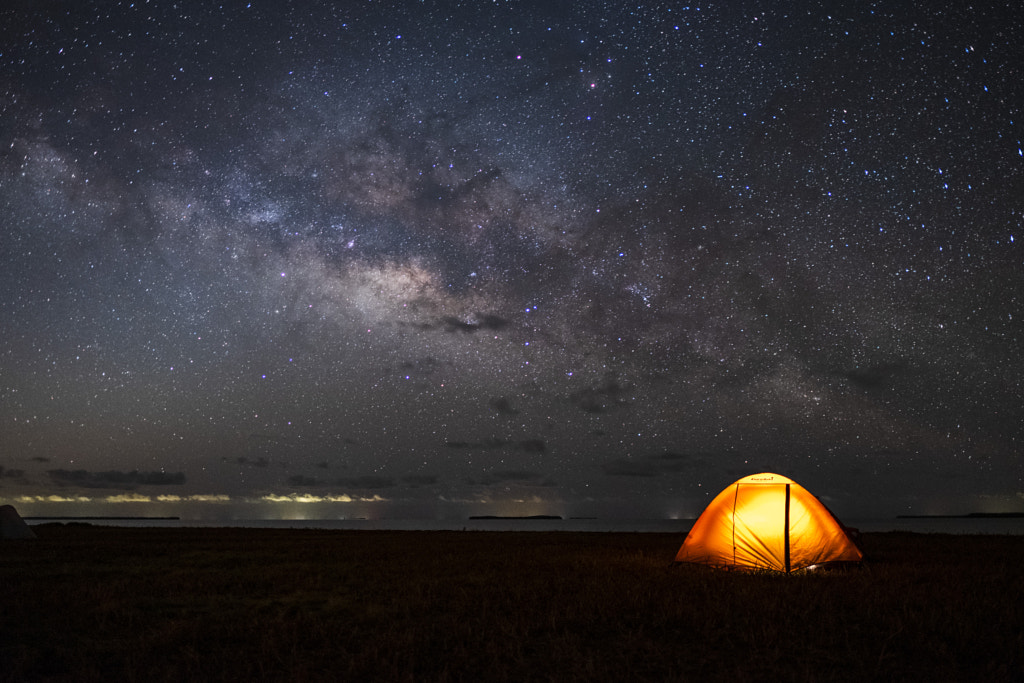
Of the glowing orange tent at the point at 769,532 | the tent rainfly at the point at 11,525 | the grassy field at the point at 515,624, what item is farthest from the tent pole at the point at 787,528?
the tent rainfly at the point at 11,525

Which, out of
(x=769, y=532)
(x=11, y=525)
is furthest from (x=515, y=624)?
(x=11, y=525)

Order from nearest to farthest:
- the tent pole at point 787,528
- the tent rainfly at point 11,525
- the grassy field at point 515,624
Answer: the grassy field at point 515,624
the tent pole at point 787,528
the tent rainfly at point 11,525

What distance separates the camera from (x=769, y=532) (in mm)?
15141

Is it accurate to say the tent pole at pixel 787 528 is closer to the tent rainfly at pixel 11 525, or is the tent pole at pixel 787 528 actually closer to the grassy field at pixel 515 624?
the grassy field at pixel 515 624

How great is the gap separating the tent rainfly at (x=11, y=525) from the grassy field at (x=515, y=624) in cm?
1451

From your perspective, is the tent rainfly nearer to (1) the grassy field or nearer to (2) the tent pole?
(1) the grassy field

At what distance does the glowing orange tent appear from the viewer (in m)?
14.9

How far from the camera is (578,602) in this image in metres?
10.4

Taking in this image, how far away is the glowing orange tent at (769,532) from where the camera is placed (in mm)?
14898

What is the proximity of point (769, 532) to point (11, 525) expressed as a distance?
30.5m

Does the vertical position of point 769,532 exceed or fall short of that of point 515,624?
it exceeds it

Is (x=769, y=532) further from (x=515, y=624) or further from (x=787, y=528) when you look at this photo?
(x=515, y=624)

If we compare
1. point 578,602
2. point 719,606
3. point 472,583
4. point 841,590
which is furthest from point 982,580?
point 472,583

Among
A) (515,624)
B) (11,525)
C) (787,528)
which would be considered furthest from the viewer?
(11,525)
